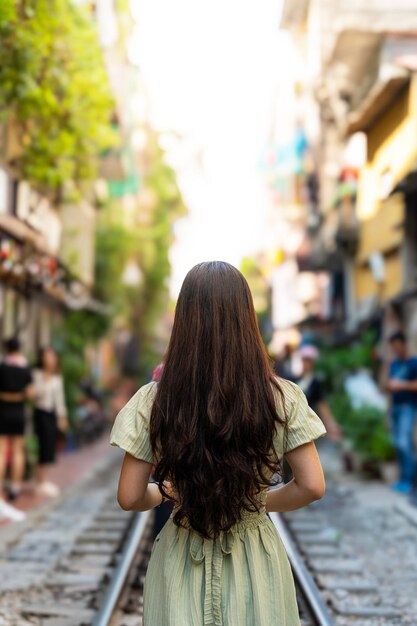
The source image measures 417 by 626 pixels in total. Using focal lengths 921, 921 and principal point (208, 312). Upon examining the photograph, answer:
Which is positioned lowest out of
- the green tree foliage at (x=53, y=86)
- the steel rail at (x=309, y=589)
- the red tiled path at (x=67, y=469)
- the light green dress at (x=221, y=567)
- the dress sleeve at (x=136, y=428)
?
the red tiled path at (x=67, y=469)

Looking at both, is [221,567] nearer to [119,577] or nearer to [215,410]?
[215,410]

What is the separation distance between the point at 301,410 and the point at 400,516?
760 centimetres

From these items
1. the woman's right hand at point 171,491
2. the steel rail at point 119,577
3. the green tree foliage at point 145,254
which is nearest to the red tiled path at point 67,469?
the steel rail at point 119,577

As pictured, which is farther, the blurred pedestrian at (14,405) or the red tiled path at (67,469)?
the red tiled path at (67,469)

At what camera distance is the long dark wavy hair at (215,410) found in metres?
2.47

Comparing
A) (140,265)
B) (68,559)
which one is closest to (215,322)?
(68,559)

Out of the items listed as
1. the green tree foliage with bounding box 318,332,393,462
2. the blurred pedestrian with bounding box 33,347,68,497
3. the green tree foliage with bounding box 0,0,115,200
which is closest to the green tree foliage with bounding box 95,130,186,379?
the green tree foliage with bounding box 318,332,393,462

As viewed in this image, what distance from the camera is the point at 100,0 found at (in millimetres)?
20422

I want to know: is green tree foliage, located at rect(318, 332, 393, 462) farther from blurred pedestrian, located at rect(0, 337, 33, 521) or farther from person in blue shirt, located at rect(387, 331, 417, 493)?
blurred pedestrian, located at rect(0, 337, 33, 521)

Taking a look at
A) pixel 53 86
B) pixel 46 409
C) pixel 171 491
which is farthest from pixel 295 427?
pixel 53 86

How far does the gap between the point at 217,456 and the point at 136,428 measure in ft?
0.78

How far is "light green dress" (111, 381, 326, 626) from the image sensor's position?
2438 mm

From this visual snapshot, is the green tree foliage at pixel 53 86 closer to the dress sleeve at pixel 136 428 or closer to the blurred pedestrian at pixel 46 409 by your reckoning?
the blurred pedestrian at pixel 46 409

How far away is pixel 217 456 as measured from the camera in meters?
2.48
